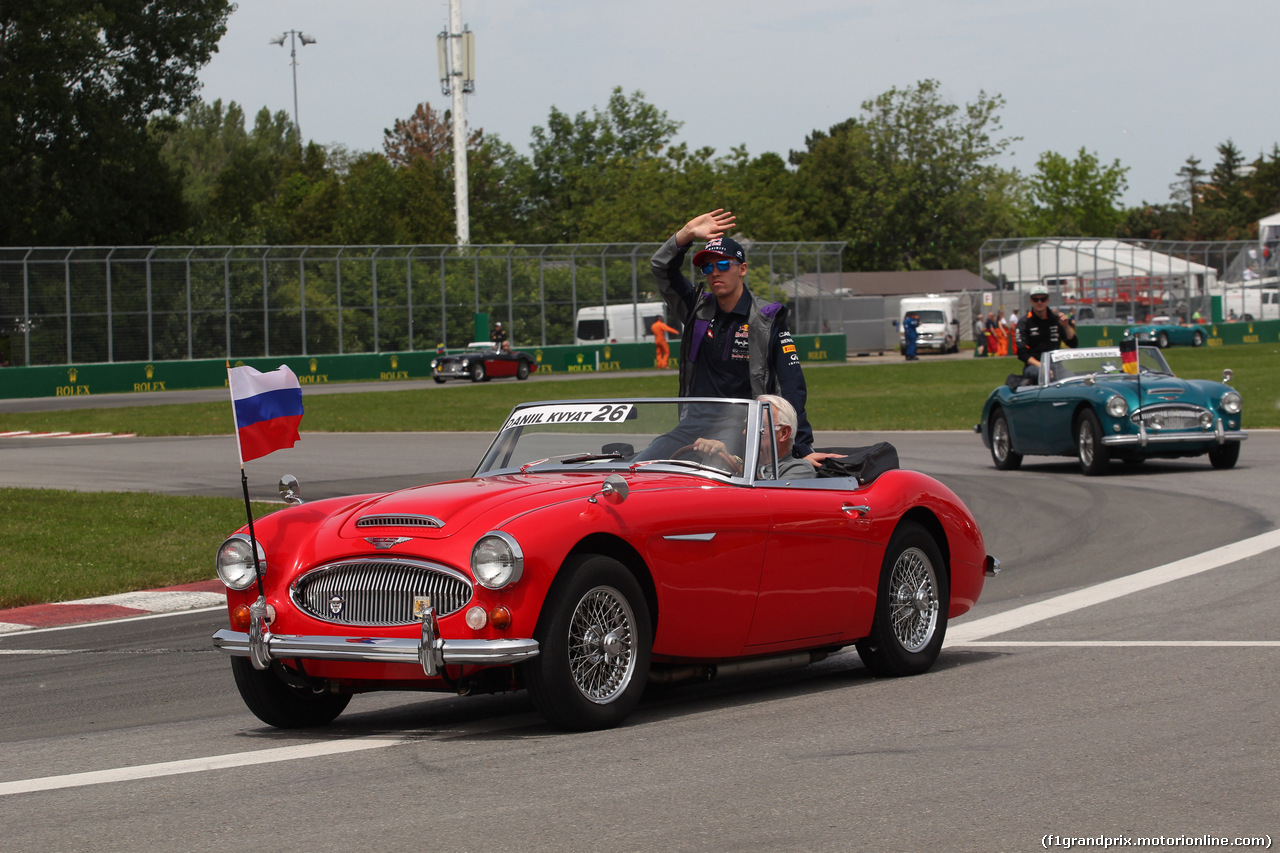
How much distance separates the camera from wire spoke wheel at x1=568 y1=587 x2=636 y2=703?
5801 mm

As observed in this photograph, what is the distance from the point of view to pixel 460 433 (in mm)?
27188

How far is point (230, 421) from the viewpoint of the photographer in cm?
3030

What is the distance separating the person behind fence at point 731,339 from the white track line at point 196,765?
8.72 ft

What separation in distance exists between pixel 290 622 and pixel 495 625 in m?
0.90

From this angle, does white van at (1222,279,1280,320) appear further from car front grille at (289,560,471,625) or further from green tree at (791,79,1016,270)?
car front grille at (289,560,471,625)

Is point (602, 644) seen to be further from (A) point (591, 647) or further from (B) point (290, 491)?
(B) point (290, 491)

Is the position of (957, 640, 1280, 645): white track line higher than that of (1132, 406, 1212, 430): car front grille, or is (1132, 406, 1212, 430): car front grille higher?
(1132, 406, 1212, 430): car front grille

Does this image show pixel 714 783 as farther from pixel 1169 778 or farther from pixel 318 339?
pixel 318 339

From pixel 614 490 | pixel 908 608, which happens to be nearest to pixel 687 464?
pixel 614 490

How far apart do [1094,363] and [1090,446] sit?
1220 millimetres

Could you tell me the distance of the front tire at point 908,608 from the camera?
23.6 feet

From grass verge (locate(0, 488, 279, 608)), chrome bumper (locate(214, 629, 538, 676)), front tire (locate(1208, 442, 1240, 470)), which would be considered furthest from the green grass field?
front tire (locate(1208, 442, 1240, 470))

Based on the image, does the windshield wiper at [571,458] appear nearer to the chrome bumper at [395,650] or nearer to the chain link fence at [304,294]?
the chrome bumper at [395,650]

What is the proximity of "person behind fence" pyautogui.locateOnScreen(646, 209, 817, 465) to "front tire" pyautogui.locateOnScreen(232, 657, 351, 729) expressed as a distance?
8.06ft
